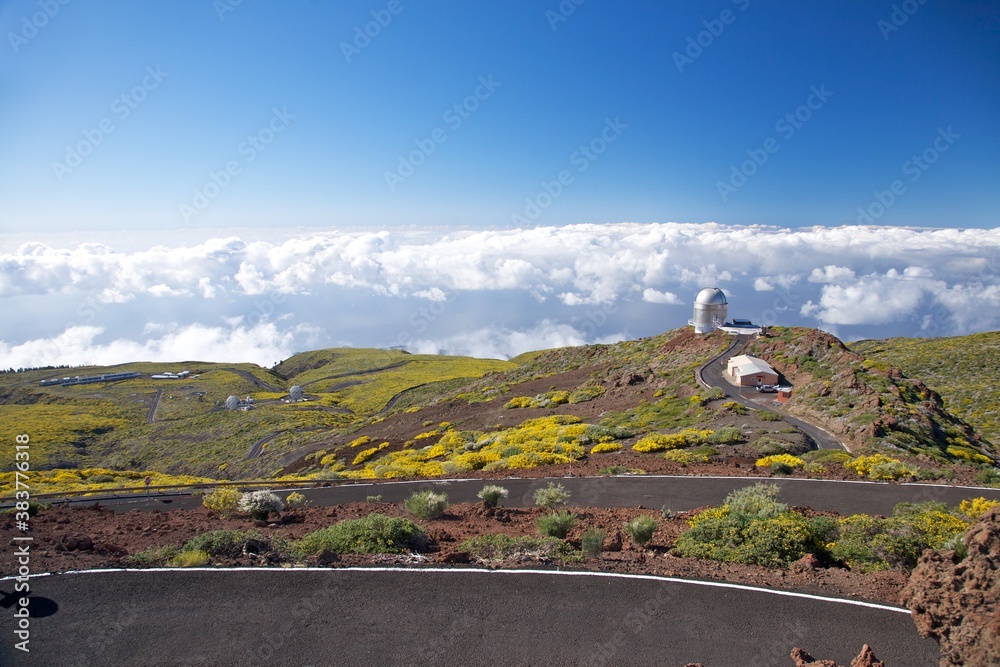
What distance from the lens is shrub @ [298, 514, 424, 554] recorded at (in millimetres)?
8586

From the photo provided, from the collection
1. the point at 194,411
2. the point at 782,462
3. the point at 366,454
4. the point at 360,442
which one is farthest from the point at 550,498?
the point at 194,411

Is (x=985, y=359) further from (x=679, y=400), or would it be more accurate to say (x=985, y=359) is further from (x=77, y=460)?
(x=77, y=460)

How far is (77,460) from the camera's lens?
153ft

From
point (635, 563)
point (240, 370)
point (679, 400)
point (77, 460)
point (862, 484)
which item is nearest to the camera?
point (635, 563)

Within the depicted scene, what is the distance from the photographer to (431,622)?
20.8ft

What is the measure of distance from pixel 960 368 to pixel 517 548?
49687mm

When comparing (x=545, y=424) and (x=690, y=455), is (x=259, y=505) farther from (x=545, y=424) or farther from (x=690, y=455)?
(x=545, y=424)

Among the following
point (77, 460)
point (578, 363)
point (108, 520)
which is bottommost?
point (77, 460)

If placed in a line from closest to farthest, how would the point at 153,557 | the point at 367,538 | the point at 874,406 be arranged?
the point at 153,557, the point at 367,538, the point at 874,406

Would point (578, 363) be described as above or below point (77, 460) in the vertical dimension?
above

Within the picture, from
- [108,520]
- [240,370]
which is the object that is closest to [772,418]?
[108,520]

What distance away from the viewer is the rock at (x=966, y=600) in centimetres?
487

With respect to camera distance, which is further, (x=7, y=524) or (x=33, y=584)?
(x=7, y=524)

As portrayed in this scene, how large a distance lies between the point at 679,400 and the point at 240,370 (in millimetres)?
105962
